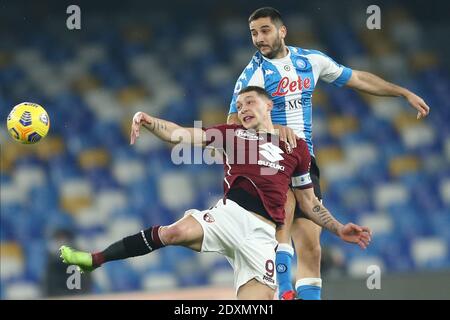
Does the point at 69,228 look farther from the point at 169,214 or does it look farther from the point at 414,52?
the point at 414,52

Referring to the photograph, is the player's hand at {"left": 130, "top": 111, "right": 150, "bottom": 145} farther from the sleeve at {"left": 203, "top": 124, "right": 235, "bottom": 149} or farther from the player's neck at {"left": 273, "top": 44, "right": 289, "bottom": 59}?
the player's neck at {"left": 273, "top": 44, "right": 289, "bottom": 59}

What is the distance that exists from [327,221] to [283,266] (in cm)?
52

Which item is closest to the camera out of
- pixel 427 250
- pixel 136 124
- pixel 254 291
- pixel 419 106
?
pixel 136 124

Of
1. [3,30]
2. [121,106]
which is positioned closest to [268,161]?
[121,106]

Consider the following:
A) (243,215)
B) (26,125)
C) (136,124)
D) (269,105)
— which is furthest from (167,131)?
(26,125)

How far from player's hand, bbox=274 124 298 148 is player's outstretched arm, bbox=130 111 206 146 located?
0.65 m

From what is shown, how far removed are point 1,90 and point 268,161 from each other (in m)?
6.94

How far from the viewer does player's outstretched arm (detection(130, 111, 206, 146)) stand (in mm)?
5710

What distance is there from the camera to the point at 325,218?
6465 mm

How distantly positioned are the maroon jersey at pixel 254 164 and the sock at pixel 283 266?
383mm

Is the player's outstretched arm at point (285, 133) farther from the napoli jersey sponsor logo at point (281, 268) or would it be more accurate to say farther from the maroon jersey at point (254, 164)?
the napoli jersey sponsor logo at point (281, 268)

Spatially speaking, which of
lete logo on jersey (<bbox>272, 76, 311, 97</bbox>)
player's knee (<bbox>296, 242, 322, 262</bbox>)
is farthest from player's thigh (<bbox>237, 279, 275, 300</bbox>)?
lete logo on jersey (<bbox>272, 76, 311, 97</bbox>)

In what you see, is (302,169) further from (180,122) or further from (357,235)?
(180,122)

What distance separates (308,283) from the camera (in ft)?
22.4
